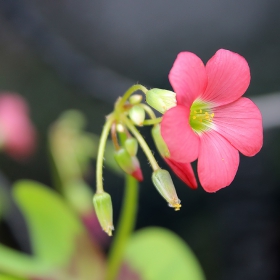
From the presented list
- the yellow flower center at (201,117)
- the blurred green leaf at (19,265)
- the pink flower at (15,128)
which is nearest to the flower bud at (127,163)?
the yellow flower center at (201,117)

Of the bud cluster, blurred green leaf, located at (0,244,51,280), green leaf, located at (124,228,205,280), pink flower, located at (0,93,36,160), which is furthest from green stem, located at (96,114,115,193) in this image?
pink flower, located at (0,93,36,160)

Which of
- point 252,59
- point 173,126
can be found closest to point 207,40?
point 252,59

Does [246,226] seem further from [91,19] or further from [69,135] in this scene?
[91,19]

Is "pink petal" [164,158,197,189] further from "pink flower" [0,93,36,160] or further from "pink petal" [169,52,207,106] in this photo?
"pink flower" [0,93,36,160]

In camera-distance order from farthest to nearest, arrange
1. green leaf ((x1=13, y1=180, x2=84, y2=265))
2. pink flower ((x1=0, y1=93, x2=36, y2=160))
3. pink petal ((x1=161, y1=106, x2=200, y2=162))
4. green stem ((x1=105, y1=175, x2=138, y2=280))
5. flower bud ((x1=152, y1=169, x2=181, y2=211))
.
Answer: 1. pink flower ((x1=0, y1=93, x2=36, y2=160))
2. green leaf ((x1=13, y1=180, x2=84, y2=265))
3. green stem ((x1=105, y1=175, x2=138, y2=280))
4. flower bud ((x1=152, y1=169, x2=181, y2=211))
5. pink petal ((x1=161, y1=106, x2=200, y2=162))

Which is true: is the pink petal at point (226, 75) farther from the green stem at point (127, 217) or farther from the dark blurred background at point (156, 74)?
the dark blurred background at point (156, 74)
